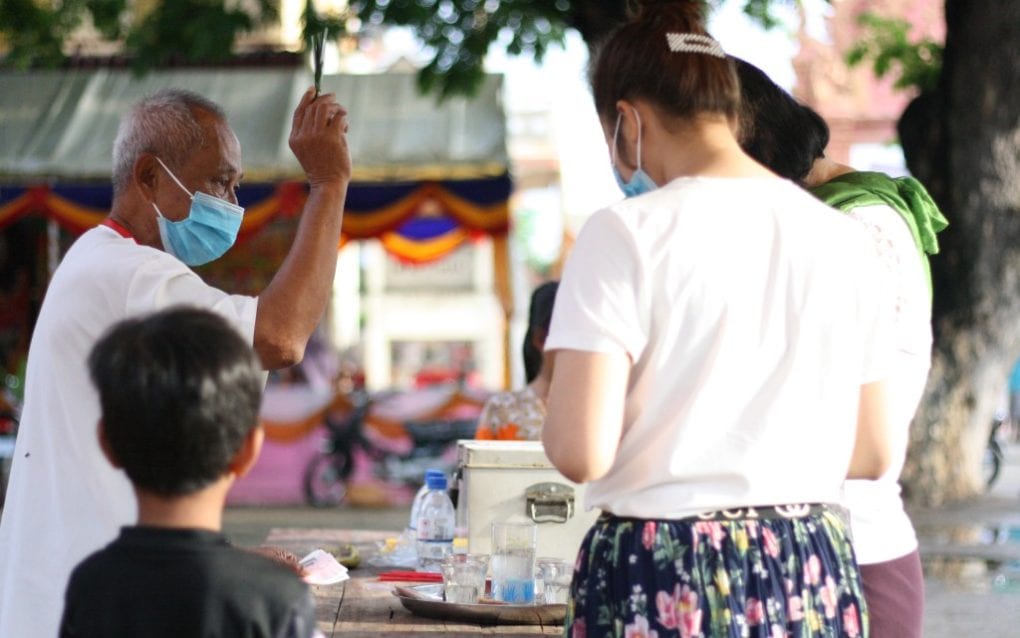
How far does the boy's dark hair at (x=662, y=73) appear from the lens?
2250 mm

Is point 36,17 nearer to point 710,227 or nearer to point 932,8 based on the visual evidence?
point 710,227

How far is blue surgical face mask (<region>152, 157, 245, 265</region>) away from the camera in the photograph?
2936 mm

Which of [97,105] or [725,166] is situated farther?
[97,105]

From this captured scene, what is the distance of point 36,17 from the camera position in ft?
35.0

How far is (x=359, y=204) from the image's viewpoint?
1226cm

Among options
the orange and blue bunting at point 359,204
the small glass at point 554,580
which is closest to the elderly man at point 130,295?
the small glass at point 554,580

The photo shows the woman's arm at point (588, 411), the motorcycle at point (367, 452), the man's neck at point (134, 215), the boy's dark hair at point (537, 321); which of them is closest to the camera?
the woman's arm at point (588, 411)

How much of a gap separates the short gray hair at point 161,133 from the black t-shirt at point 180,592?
1.20 m

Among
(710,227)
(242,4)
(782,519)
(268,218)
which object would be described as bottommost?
(782,519)

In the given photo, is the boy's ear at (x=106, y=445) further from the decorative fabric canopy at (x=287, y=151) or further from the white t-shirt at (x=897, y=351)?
the decorative fabric canopy at (x=287, y=151)

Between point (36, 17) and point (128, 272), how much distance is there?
348 inches

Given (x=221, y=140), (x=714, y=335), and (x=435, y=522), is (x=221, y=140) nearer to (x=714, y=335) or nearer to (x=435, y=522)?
(x=714, y=335)

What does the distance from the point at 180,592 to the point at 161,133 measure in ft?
4.32

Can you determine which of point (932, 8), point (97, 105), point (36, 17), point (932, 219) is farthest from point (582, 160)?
point (932, 219)
